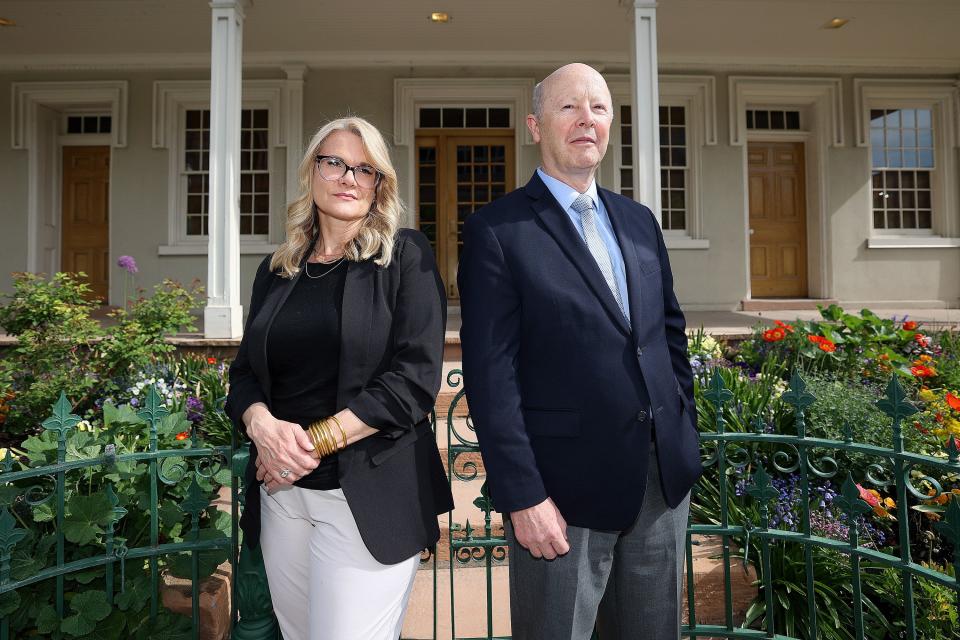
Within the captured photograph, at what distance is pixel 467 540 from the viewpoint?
7.63 ft

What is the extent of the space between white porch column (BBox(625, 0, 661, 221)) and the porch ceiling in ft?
1.36

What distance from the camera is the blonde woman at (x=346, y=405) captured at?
1.53 m

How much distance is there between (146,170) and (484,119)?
471cm

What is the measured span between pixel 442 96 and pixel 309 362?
25.4ft

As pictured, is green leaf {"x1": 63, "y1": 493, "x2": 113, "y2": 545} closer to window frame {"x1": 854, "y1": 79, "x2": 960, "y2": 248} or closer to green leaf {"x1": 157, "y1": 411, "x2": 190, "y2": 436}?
green leaf {"x1": 157, "y1": 411, "x2": 190, "y2": 436}

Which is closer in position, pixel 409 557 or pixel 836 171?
pixel 409 557

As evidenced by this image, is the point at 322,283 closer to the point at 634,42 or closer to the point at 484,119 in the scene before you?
the point at 634,42

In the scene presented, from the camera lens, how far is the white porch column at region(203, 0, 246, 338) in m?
6.04

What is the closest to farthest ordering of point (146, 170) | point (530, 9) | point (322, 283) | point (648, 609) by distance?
1. point (648, 609)
2. point (322, 283)
3. point (530, 9)
4. point (146, 170)

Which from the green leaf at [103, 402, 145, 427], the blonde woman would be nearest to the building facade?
the green leaf at [103, 402, 145, 427]

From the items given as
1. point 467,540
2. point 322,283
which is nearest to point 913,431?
point 467,540

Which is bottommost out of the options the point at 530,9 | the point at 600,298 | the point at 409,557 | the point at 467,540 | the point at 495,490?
the point at 467,540

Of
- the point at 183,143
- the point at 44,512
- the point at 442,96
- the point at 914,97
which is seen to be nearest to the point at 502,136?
the point at 442,96

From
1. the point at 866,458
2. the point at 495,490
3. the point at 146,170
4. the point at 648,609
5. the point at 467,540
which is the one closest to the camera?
the point at 495,490
